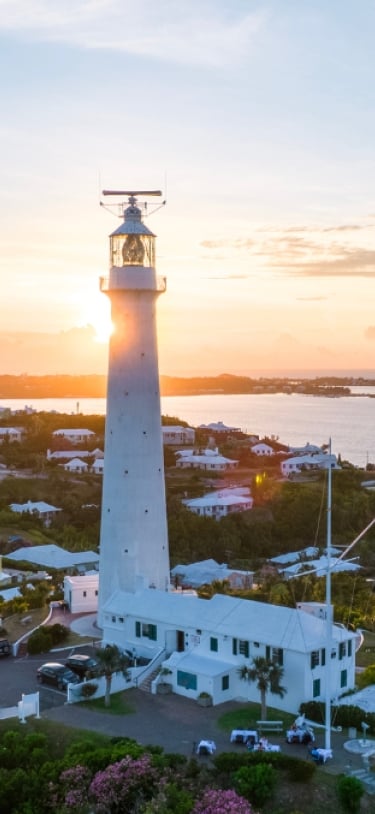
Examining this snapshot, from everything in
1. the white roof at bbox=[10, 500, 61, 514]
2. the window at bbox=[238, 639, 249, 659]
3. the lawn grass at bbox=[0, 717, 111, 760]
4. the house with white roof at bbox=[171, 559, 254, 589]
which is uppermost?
the window at bbox=[238, 639, 249, 659]

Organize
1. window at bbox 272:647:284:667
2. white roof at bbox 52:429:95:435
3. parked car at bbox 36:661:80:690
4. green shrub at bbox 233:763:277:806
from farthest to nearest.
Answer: white roof at bbox 52:429:95:435 → parked car at bbox 36:661:80:690 → window at bbox 272:647:284:667 → green shrub at bbox 233:763:277:806

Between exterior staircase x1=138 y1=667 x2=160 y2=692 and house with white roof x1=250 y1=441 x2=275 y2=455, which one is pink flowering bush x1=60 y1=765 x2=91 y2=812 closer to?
exterior staircase x1=138 y1=667 x2=160 y2=692

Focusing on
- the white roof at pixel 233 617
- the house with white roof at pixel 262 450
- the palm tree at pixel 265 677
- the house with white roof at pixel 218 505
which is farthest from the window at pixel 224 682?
the house with white roof at pixel 262 450

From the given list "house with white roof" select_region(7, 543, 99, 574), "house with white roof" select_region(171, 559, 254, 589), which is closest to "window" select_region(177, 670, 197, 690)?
"house with white roof" select_region(171, 559, 254, 589)

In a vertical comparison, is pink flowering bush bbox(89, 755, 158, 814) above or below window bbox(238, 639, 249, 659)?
below

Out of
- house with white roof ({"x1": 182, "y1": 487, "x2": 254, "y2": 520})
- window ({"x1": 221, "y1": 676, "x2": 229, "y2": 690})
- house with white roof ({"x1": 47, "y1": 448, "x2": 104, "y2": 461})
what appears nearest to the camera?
window ({"x1": 221, "y1": 676, "x2": 229, "y2": 690})
